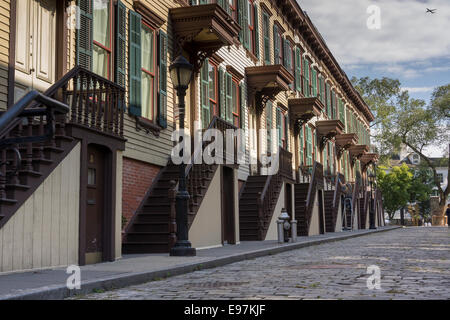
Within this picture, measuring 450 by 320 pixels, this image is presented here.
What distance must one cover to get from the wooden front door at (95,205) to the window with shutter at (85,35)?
6.59 feet

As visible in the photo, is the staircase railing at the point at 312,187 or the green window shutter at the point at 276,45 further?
the green window shutter at the point at 276,45

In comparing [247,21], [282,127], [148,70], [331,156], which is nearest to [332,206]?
[331,156]

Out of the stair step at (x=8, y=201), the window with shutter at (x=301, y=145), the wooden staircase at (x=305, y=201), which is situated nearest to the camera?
the stair step at (x=8, y=201)

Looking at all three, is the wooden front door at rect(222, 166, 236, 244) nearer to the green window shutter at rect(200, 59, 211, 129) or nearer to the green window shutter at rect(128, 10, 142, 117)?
the green window shutter at rect(200, 59, 211, 129)

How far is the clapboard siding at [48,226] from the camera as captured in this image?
8281mm

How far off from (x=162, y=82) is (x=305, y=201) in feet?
37.7

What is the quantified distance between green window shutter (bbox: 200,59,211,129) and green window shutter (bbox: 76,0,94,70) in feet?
18.7

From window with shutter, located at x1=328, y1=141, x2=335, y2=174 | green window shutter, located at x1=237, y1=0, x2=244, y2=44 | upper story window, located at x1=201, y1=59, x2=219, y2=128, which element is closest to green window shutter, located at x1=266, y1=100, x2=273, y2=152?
green window shutter, located at x1=237, y1=0, x2=244, y2=44

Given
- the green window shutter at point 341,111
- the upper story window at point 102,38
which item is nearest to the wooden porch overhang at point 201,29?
the upper story window at point 102,38

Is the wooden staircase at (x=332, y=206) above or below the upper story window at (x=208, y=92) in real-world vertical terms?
below

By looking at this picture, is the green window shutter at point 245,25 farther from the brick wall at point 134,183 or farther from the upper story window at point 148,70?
the brick wall at point 134,183
